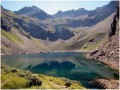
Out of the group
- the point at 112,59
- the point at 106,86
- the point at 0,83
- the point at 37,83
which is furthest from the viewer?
the point at 112,59

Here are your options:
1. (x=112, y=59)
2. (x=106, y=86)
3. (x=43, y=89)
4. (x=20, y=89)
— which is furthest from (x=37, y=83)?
(x=112, y=59)

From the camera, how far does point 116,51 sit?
495ft

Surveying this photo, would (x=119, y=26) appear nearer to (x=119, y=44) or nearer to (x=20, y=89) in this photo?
(x=119, y=44)

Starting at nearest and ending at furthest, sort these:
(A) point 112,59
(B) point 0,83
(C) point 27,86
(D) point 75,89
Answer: (B) point 0,83 < (C) point 27,86 < (D) point 75,89 < (A) point 112,59

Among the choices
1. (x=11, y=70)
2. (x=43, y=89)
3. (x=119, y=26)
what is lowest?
(x=43, y=89)

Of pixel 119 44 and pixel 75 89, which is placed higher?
pixel 119 44

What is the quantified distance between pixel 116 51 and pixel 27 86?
120m

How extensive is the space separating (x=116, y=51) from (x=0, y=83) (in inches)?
4871

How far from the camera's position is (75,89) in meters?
54.3

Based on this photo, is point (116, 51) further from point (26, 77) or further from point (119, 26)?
point (26, 77)

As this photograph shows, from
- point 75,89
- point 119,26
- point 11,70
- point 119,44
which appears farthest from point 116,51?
point 11,70

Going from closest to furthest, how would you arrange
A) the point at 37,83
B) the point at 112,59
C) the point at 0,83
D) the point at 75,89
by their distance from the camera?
the point at 0,83, the point at 37,83, the point at 75,89, the point at 112,59

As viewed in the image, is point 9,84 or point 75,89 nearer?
point 9,84

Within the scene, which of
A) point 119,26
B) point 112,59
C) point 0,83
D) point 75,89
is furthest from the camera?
point 119,26
